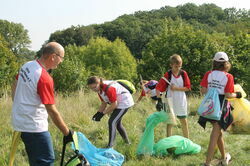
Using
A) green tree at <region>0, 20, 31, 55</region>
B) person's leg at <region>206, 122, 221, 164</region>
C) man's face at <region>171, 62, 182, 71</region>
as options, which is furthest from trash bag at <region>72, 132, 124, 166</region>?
green tree at <region>0, 20, 31, 55</region>

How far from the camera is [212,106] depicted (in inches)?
166

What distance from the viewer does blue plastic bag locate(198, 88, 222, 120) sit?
166 inches

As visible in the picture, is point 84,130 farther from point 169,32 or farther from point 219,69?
point 169,32

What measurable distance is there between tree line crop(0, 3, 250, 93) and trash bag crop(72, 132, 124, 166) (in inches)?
325

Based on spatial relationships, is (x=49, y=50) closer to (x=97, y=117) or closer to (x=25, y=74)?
(x=25, y=74)

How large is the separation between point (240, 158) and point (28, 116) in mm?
3416

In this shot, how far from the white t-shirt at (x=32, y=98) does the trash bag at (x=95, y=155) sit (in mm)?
979

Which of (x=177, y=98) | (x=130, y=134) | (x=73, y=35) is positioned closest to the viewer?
(x=177, y=98)

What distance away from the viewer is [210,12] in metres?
88.6

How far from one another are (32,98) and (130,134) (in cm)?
326

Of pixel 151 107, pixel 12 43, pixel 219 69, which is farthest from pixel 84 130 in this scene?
pixel 12 43

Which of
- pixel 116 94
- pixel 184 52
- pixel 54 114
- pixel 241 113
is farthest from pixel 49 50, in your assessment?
pixel 184 52

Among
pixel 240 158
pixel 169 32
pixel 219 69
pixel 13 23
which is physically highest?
pixel 13 23

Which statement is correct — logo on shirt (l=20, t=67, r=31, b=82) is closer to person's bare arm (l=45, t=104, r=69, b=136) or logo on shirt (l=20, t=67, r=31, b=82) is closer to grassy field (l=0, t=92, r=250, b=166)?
person's bare arm (l=45, t=104, r=69, b=136)
